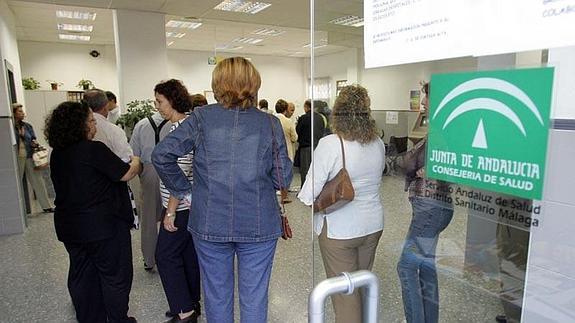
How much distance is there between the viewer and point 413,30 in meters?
1.04

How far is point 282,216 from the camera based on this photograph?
1.84 metres

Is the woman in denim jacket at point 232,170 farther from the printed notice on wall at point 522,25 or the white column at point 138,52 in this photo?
the white column at point 138,52

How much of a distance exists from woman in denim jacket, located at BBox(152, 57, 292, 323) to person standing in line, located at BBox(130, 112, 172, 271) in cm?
92

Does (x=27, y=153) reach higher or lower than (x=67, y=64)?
lower

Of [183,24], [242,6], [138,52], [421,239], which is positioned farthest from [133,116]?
[183,24]

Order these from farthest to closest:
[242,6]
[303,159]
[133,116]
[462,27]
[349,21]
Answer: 1. [242,6]
2. [303,159]
3. [133,116]
4. [349,21]
5. [462,27]

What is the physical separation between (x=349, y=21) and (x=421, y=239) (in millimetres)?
946

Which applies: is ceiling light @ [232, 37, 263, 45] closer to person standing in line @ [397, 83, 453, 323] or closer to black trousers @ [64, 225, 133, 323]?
black trousers @ [64, 225, 133, 323]

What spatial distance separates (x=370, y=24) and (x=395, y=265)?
3.68 ft

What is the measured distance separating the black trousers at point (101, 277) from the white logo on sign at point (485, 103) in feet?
5.95

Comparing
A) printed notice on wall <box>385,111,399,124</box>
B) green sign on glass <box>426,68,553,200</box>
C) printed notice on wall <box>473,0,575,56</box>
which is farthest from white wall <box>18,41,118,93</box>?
printed notice on wall <box>473,0,575,56</box>

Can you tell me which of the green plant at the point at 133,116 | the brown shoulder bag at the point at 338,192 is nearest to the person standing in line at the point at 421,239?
the brown shoulder bag at the point at 338,192

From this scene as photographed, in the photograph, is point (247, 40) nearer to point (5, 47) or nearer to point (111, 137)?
point (5, 47)

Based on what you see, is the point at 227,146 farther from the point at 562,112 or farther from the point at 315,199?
the point at 562,112
